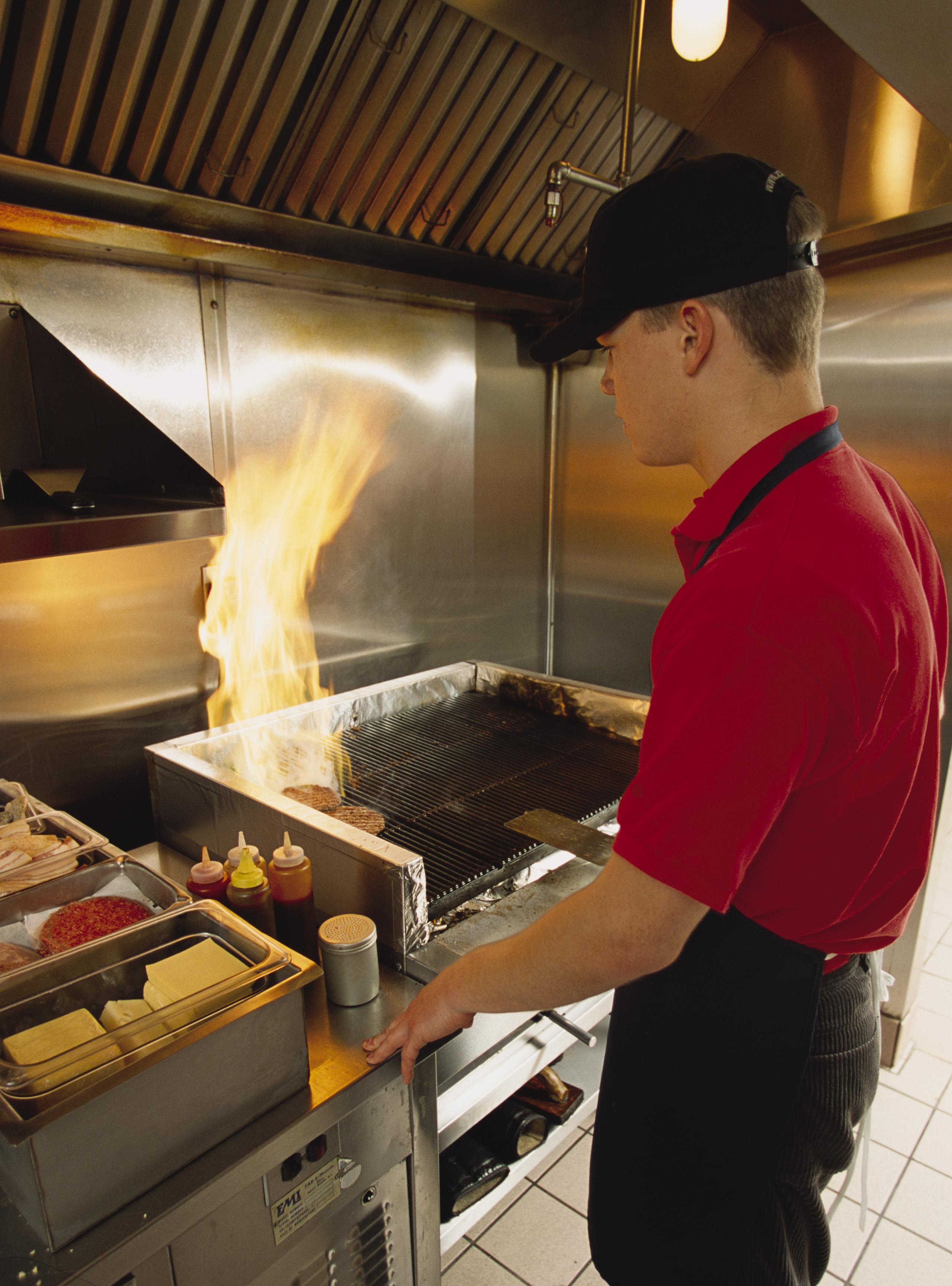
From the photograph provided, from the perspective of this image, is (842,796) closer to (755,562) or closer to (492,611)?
(755,562)

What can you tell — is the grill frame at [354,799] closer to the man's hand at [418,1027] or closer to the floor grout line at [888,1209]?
the man's hand at [418,1027]

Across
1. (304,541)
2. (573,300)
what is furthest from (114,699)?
(573,300)

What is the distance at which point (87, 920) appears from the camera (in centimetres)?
130

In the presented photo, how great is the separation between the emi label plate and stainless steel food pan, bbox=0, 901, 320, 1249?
13 centimetres

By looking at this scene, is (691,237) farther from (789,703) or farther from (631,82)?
(631,82)

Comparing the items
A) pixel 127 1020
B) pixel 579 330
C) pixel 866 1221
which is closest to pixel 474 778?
pixel 127 1020

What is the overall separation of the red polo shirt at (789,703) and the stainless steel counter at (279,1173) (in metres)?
0.69

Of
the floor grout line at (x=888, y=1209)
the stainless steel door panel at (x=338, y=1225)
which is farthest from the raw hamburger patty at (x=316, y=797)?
the floor grout line at (x=888, y=1209)

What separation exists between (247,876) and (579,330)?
1.03 m

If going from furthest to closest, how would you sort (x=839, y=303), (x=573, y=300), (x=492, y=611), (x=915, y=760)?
(x=492, y=611), (x=573, y=300), (x=839, y=303), (x=915, y=760)

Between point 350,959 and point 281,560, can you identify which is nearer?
point 350,959

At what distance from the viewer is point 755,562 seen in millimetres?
816

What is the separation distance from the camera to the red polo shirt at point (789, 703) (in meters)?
0.79

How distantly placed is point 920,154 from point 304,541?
213 cm
